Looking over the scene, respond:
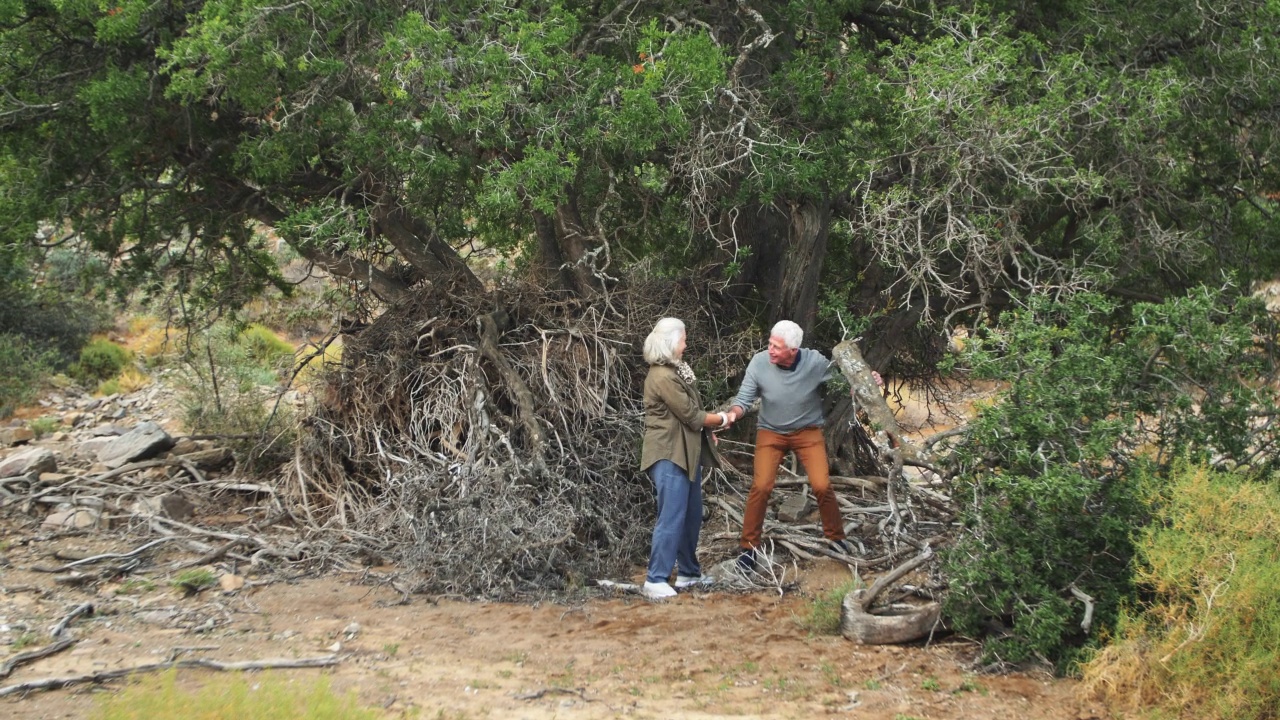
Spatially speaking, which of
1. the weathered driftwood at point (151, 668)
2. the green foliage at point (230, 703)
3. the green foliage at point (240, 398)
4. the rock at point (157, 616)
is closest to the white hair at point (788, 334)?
the weathered driftwood at point (151, 668)

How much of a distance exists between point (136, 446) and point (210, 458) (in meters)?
0.76

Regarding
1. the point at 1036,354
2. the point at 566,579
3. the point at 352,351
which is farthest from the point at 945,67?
the point at 352,351

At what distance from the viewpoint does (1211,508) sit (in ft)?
17.6

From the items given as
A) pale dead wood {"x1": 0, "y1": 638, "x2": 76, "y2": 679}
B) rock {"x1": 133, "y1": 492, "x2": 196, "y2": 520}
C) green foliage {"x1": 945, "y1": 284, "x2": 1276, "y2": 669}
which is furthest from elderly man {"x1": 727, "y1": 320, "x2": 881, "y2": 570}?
rock {"x1": 133, "y1": 492, "x2": 196, "y2": 520}

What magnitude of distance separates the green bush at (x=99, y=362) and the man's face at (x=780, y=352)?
14.9 metres

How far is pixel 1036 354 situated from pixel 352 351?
605 cm

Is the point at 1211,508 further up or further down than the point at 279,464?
further up

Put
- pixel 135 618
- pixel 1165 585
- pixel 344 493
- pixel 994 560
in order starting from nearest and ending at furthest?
1. pixel 1165 585
2. pixel 994 560
3. pixel 135 618
4. pixel 344 493

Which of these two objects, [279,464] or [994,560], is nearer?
[994,560]

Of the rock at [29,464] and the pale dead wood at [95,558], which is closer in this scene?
the pale dead wood at [95,558]

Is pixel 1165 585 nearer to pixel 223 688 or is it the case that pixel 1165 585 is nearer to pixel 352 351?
pixel 223 688

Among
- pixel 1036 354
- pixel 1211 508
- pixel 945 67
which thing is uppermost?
pixel 945 67

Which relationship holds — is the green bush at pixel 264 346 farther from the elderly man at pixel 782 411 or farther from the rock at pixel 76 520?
the elderly man at pixel 782 411

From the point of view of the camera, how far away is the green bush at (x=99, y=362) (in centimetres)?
1892
